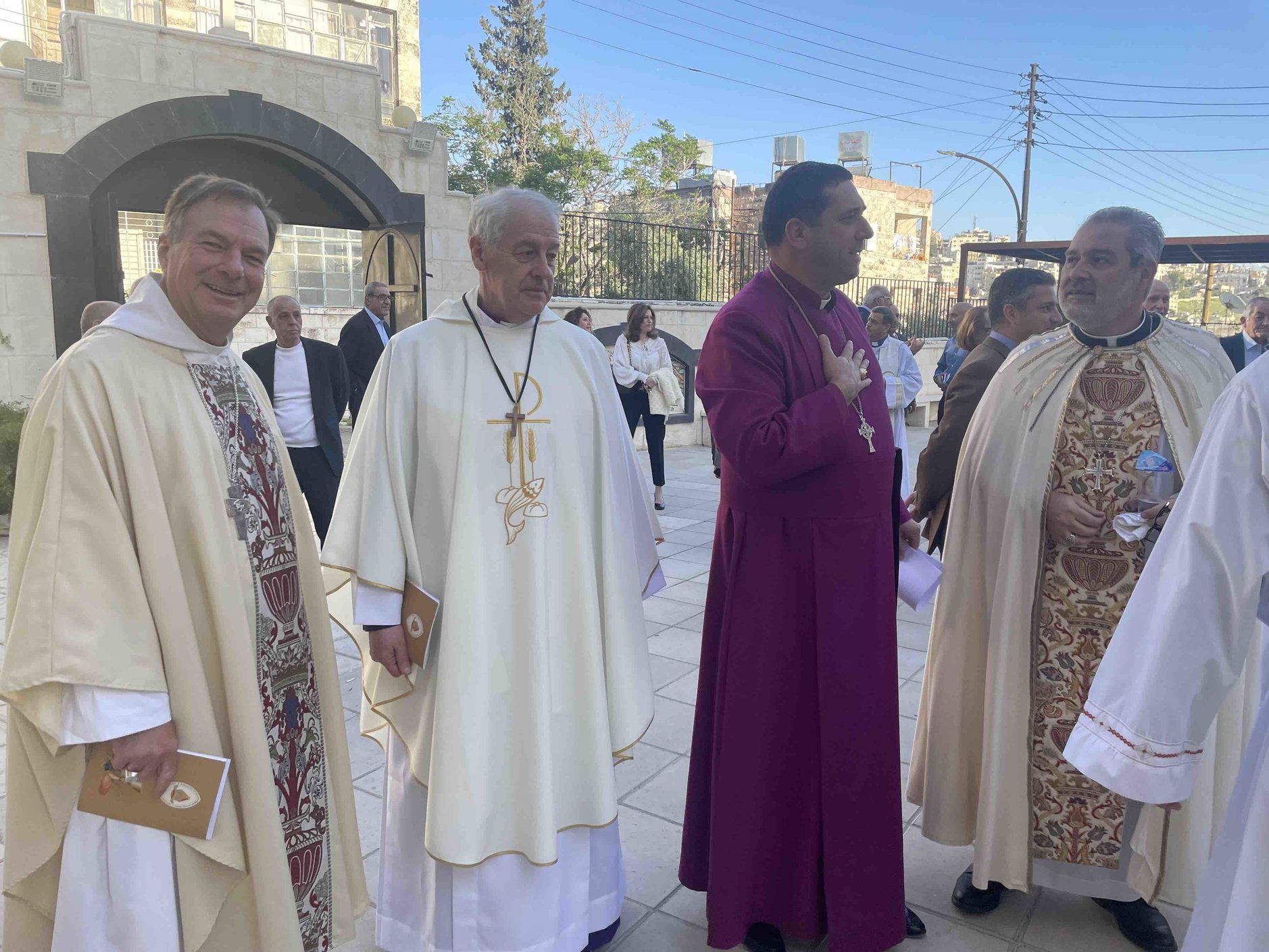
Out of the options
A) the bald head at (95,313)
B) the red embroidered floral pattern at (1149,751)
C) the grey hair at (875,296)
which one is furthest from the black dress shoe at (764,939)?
the grey hair at (875,296)

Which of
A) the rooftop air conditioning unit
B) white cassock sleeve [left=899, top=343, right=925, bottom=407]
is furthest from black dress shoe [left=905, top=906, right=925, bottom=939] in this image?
the rooftop air conditioning unit

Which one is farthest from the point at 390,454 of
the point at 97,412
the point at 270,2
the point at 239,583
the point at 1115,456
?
the point at 270,2

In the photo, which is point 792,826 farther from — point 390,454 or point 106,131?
point 106,131

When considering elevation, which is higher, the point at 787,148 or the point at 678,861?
the point at 787,148

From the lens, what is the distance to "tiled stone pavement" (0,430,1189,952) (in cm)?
276

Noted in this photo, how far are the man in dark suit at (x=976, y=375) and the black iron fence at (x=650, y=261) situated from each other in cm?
921

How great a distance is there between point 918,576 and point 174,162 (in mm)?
9779

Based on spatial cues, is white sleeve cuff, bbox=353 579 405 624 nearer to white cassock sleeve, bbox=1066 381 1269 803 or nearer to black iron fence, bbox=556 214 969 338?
white cassock sleeve, bbox=1066 381 1269 803

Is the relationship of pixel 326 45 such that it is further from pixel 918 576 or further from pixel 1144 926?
pixel 1144 926

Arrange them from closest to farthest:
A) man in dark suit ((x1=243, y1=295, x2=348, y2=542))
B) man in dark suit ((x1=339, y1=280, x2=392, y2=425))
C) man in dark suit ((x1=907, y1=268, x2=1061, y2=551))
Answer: man in dark suit ((x1=907, y1=268, x2=1061, y2=551)) → man in dark suit ((x1=243, y1=295, x2=348, y2=542)) → man in dark suit ((x1=339, y1=280, x2=392, y2=425))

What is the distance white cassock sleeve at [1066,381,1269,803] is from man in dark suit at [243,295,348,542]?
18.0ft

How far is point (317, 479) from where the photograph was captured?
6.30 m

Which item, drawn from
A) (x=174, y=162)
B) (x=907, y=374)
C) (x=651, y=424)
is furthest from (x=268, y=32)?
(x=907, y=374)

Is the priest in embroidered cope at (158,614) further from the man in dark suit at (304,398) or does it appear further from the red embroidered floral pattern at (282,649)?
the man in dark suit at (304,398)
